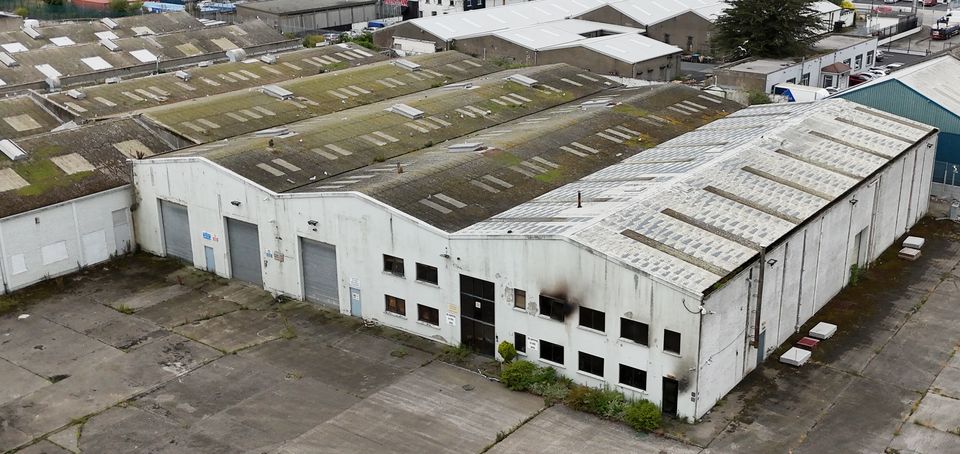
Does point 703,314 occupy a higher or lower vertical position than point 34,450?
higher

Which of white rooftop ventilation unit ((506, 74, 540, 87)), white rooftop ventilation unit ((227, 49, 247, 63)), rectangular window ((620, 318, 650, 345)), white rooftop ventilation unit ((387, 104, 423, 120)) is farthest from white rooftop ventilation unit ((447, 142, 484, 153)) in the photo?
white rooftop ventilation unit ((227, 49, 247, 63))

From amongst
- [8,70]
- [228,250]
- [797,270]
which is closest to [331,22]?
[8,70]

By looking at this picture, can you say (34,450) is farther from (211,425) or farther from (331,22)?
→ (331,22)

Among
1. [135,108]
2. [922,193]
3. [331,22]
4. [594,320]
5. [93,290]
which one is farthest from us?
[331,22]

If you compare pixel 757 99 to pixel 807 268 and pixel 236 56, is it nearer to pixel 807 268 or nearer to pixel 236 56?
pixel 807 268

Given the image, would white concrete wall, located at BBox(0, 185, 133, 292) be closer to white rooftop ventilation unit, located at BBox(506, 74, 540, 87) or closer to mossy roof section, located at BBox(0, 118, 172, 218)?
mossy roof section, located at BBox(0, 118, 172, 218)

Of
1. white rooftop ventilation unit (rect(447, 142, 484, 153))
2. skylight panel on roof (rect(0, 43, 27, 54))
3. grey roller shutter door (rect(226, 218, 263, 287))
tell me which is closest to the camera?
grey roller shutter door (rect(226, 218, 263, 287))
